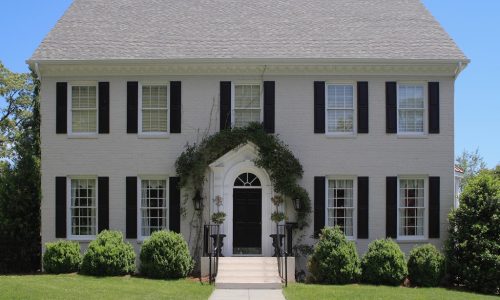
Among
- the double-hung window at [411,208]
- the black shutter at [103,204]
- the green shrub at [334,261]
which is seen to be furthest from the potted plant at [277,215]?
the black shutter at [103,204]

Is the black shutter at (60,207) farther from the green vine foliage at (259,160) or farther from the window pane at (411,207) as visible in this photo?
the window pane at (411,207)

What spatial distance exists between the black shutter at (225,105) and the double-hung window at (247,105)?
0.73ft

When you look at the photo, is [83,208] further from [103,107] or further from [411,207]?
[411,207]

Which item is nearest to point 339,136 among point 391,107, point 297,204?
point 391,107

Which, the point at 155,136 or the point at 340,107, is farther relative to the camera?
the point at 340,107

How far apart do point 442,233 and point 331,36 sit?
286 inches

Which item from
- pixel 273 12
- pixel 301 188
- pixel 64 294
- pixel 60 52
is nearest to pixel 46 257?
pixel 64 294

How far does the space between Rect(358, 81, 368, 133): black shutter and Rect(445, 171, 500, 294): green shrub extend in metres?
3.56

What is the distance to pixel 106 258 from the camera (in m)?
15.9

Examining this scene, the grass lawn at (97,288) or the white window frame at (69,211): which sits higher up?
the white window frame at (69,211)

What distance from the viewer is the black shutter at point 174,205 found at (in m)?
17.8

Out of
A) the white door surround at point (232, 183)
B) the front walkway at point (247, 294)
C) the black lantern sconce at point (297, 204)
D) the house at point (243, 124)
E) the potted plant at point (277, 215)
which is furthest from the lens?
the house at point (243, 124)

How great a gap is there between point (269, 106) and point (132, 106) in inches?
170

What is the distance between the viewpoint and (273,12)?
20.5m
